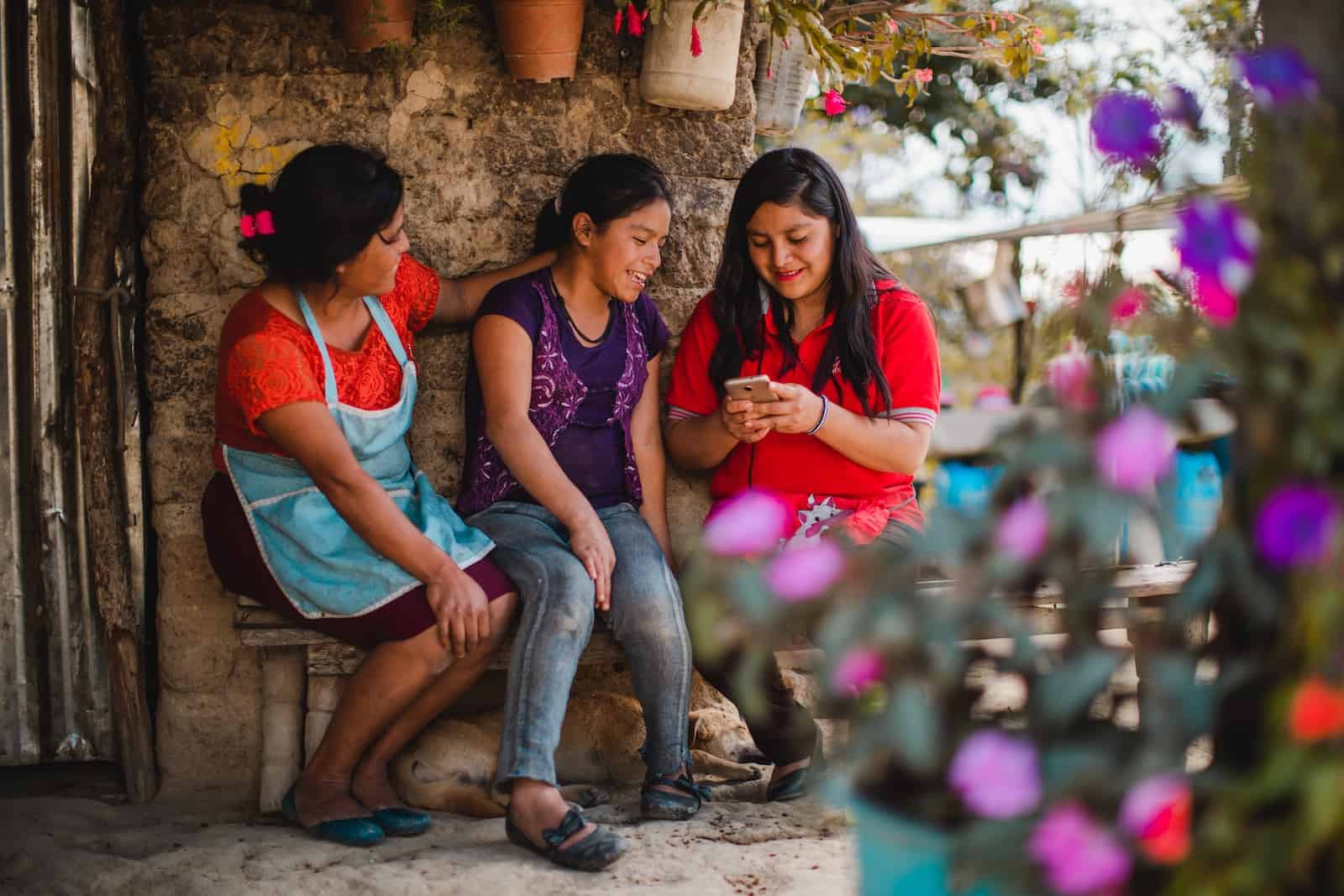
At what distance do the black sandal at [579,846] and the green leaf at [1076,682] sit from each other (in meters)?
1.65

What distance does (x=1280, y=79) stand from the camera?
1.10m

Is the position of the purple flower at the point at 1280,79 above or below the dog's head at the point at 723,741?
above

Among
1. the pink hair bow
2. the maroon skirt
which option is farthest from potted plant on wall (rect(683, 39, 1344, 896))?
the pink hair bow

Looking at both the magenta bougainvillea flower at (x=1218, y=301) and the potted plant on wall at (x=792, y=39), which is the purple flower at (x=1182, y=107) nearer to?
the magenta bougainvillea flower at (x=1218, y=301)

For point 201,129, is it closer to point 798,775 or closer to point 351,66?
point 351,66

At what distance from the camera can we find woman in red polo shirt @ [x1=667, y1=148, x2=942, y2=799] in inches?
124

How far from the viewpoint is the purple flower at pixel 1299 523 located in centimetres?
102

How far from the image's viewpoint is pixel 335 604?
2854 mm

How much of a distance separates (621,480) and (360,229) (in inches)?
37.0

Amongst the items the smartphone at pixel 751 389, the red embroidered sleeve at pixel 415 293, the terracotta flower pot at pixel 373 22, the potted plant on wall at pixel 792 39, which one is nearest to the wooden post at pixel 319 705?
the red embroidered sleeve at pixel 415 293

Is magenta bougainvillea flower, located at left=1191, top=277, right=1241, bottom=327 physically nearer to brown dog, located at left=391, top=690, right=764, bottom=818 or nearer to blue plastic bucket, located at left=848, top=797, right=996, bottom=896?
blue plastic bucket, located at left=848, top=797, right=996, bottom=896

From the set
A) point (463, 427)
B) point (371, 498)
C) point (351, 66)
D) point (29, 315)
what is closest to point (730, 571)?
point (371, 498)

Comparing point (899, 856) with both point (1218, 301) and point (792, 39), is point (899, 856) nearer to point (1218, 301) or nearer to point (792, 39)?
point (1218, 301)

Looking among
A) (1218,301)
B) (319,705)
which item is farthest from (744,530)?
(319,705)
